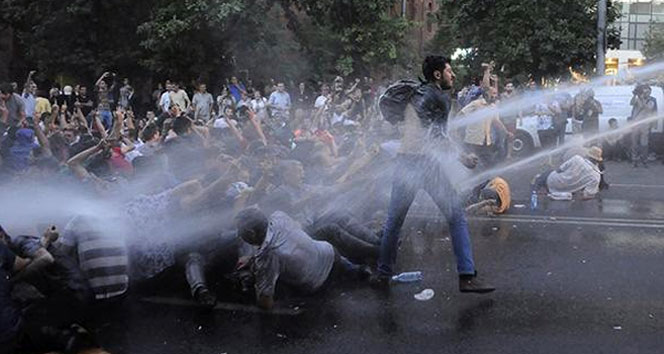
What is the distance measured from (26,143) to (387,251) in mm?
4953

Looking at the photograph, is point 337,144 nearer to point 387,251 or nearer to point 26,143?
point 26,143

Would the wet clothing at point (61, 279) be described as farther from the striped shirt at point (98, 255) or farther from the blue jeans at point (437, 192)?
the blue jeans at point (437, 192)

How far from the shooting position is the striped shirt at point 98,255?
529 centimetres

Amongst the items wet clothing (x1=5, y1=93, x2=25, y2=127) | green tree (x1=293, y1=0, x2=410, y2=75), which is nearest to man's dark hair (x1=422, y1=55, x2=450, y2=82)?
wet clothing (x1=5, y1=93, x2=25, y2=127)

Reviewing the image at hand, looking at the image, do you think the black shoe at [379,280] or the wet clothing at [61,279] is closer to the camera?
the wet clothing at [61,279]

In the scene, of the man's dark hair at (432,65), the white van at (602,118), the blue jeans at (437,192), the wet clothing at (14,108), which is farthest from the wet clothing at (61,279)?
the white van at (602,118)

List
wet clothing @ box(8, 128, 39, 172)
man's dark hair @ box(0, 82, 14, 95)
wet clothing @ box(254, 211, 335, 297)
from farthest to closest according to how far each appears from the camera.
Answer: man's dark hair @ box(0, 82, 14, 95)
wet clothing @ box(8, 128, 39, 172)
wet clothing @ box(254, 211, 335, 297)

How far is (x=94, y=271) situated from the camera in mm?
5281

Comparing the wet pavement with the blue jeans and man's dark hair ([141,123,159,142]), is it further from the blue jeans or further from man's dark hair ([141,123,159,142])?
man's dark hair ([141,123,159,142])

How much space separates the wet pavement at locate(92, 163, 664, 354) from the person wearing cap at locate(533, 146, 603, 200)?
3.44 meters

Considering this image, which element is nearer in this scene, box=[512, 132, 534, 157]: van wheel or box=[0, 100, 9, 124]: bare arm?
box=[0, 100, 9, 124]: bare arm

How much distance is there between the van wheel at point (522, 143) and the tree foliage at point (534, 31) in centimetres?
1019

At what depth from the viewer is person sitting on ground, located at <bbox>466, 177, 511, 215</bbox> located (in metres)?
9.70

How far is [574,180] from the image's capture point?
11172 millimetres
